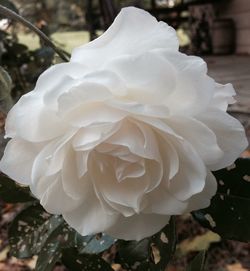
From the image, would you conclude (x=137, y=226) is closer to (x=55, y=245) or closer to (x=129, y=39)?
(x=129, y=39)

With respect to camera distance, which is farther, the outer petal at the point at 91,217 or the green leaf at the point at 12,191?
the green leaf at the point at 12,191

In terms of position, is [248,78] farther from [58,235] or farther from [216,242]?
[58,235]

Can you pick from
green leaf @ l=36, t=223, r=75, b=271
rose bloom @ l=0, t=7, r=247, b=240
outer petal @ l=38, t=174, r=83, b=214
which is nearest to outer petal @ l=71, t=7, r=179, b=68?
rose bloom @ l=0, t=7, r=247, b=240

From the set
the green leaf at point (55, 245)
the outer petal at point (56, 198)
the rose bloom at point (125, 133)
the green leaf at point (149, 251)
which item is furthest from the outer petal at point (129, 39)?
the green leaf at point (55, 245)

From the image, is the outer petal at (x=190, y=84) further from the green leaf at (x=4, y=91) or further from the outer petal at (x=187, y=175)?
the green leaf at (x=4, y=91)

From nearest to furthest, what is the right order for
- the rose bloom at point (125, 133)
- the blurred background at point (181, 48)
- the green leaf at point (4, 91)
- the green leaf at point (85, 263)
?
the rose bloom at point (125, 133)
the green leaf at point (4, 91)
the green leaf at point (85, 263)
the blurred background at point (181, 48)

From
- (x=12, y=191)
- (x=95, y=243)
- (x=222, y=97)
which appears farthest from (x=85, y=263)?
(x=222, y=97)
